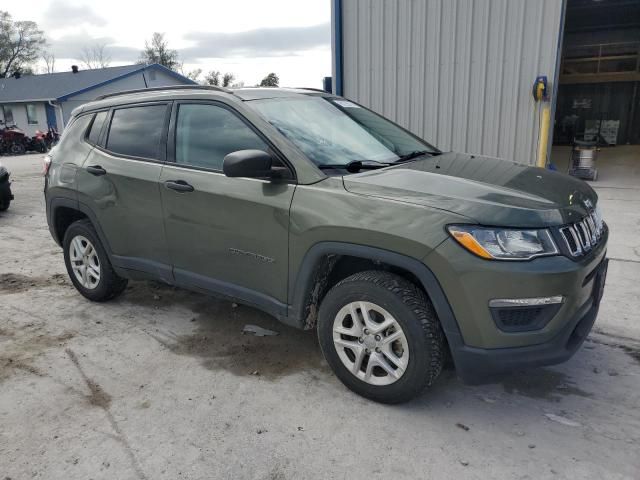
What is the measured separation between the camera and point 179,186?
3.44 metres

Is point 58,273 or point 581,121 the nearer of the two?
point 58,273

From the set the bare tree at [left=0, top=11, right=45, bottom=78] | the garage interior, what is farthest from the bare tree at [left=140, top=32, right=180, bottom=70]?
the garage interior

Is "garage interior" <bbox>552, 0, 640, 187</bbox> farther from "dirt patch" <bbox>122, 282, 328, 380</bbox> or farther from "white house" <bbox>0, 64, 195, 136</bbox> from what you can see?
"white house" <bbox>0, 64, 195, 136</bbox>

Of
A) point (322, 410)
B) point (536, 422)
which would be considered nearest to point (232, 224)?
point (322, 410)

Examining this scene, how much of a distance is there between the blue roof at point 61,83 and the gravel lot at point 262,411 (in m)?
31.2

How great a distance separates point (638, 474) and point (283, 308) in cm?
195

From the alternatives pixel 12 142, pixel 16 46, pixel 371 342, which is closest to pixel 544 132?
pixel 371 342

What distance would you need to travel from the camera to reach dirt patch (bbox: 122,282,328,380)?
11.1ft

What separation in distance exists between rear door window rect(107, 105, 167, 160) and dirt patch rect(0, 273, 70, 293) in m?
1.87

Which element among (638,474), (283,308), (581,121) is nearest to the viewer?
(638,474)

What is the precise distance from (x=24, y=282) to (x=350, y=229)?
4025 mm

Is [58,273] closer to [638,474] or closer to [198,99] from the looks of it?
[198,99]

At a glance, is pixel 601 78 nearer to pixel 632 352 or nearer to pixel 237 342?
pixel 632 352

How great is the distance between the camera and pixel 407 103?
388 inches
